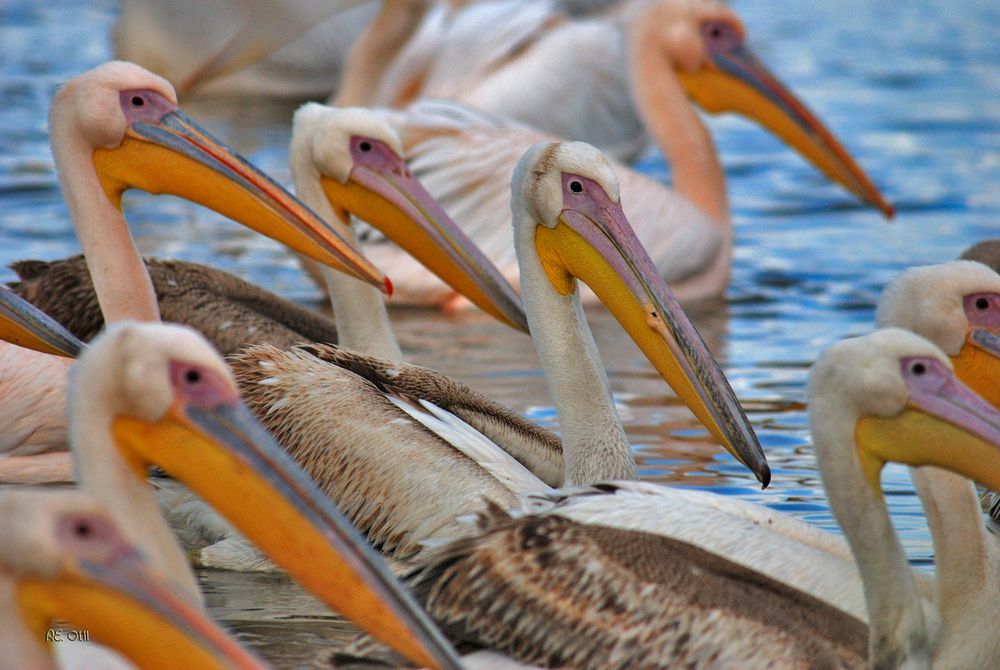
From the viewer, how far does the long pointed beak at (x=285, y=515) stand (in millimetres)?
2924

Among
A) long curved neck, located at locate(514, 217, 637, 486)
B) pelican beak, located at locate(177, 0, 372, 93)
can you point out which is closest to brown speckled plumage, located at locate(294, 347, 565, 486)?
long curved neck, located at locate(514, 217, 637, 486)

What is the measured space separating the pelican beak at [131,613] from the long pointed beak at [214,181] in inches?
91.1

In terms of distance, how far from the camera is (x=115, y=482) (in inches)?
119

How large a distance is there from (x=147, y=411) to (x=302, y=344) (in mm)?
1748

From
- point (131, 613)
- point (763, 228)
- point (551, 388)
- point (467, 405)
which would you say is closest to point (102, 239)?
point (467, 405)

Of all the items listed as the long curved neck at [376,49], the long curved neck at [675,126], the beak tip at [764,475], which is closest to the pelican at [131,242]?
the beak tip at [764,475]

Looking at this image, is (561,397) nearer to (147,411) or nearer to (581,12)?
(147,411)

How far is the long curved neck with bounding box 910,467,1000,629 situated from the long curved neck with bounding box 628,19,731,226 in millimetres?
4260

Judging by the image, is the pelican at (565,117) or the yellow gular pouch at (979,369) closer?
the yellow gular pouch at (979,369)

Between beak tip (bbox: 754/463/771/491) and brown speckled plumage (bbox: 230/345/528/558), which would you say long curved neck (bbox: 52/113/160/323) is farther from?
beak tip (bbox: 754/463/771/491)

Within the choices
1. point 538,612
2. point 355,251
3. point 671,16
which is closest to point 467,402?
point 355,251

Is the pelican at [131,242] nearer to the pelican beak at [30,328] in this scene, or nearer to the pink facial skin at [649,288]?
the pelican beak at [30,328]

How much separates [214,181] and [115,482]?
1.90m

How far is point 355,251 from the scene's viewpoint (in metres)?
4.91
